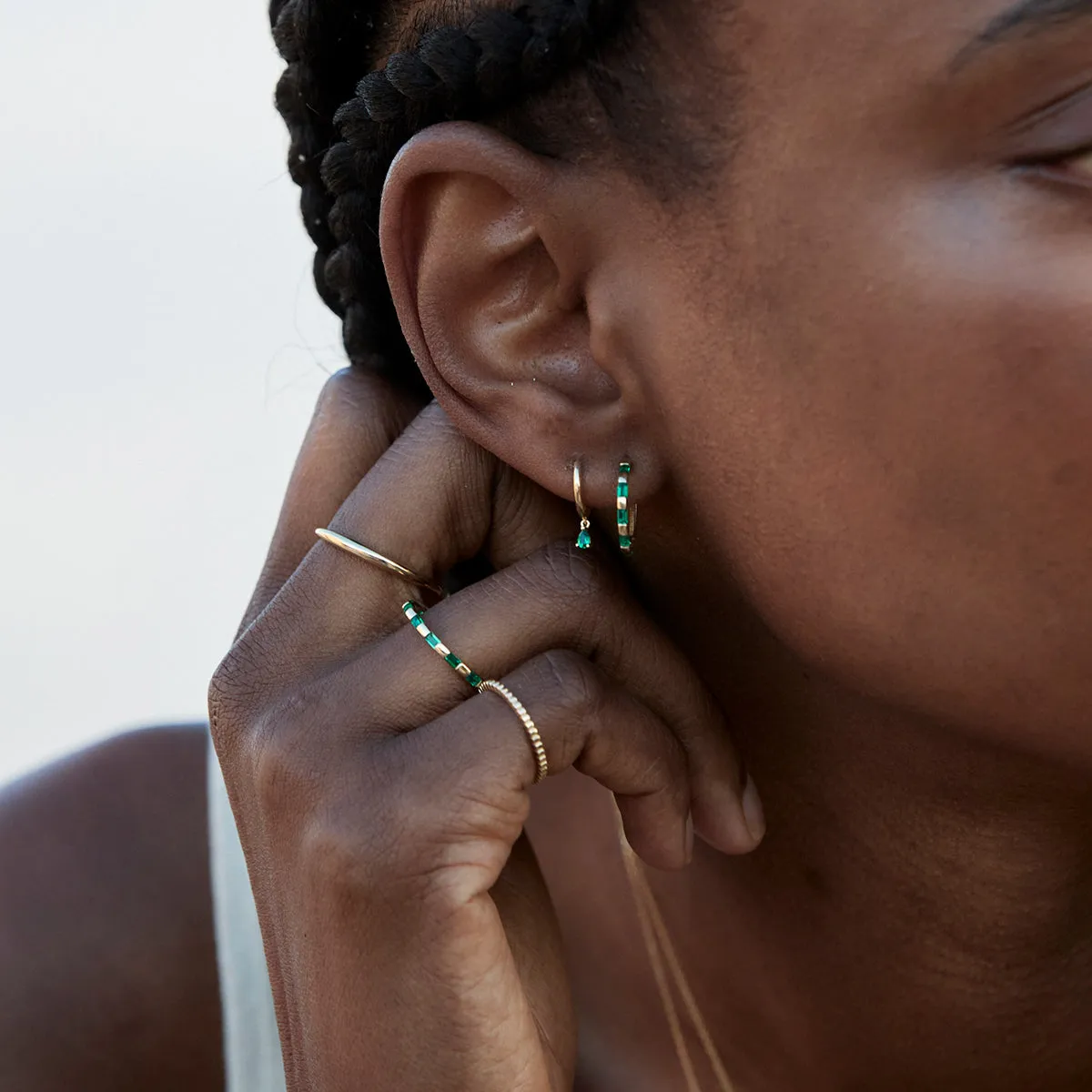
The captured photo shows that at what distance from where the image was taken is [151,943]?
5.79 ft

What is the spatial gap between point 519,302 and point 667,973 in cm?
90

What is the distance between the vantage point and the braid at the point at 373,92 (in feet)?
3.93

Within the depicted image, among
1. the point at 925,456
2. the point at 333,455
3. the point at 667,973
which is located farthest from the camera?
the point at 667,973

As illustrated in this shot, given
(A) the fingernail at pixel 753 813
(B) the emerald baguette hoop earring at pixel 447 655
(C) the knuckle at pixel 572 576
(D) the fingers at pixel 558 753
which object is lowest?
(A) the fingernail at pixel 753 813

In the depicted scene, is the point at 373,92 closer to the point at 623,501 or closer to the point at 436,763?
the point at 623,501

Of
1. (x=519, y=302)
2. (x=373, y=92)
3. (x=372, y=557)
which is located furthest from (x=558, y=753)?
(x=373, y=92)

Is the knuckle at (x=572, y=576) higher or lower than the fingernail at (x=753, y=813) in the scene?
higher

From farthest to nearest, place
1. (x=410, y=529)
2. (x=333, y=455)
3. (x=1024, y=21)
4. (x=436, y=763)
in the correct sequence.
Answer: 1. (x=333, y=455)
2. (x=410, y=529)
3. (x=436, y=763)
4. (x=1024, y=21)

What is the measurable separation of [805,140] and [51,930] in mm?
1384

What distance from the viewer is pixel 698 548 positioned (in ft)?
4.52

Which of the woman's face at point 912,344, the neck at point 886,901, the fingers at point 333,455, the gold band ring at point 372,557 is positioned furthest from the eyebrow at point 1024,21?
the fingers at point 333,455

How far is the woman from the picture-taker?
1.03m

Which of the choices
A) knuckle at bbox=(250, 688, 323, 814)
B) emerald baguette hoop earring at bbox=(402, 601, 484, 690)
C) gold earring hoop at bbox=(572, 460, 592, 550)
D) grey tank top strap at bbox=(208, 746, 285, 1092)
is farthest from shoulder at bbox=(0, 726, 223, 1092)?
gold earring hoop at bbox=(572, 460, 592, 550)

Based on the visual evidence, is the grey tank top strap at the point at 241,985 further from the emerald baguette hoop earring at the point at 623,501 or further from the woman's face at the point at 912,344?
the woman's face at the point at 912,344
